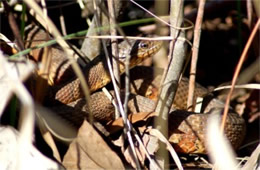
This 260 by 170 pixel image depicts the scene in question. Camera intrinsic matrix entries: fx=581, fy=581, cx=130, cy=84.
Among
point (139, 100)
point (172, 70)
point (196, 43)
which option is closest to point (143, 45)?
point (139, 100)

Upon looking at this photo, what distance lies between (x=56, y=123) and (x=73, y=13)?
7.24 feet

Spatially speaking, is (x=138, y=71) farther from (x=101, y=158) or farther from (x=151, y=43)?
(x=101, y=158)

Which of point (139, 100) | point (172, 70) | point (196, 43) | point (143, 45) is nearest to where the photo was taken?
point (172, 70)

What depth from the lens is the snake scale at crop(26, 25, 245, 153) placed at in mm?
3686

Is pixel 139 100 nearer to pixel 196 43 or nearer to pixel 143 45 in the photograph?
pixel 143 45

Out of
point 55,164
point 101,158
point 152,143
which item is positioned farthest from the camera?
point 152,143

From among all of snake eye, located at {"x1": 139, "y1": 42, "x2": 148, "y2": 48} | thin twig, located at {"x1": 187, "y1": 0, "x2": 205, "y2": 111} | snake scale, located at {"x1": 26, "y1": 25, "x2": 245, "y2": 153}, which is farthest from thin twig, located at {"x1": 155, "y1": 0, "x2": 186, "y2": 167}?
snake eye, located at {"x1": 139, "y1": 42, "x2": 148, "y2": 48}

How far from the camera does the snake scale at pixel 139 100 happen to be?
3.69 meters

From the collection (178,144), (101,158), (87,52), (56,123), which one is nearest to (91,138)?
(101,158)

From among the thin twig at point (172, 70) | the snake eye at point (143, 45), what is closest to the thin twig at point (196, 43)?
the thin twig at point (172, 70)

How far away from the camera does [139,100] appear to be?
406 centimetres

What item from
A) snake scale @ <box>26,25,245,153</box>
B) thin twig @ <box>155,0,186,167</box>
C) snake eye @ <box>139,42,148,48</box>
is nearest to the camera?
thin twig @ <box>155,0,186,167</box>

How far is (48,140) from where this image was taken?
9.86ft

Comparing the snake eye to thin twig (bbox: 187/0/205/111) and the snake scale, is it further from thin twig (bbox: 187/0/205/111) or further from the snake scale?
thin twig (bbox: 187/0/205/111)
